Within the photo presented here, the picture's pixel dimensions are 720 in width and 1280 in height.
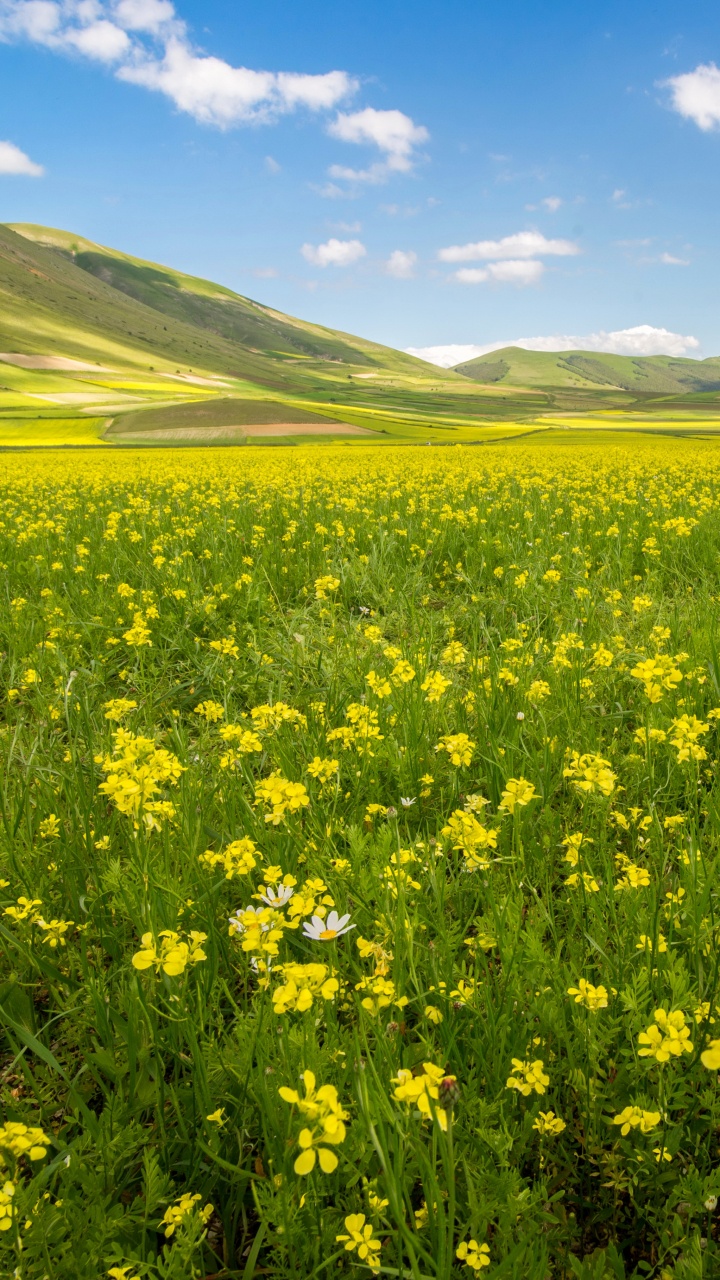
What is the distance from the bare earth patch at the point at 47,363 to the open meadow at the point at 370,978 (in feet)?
473

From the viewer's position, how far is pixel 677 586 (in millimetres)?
6703

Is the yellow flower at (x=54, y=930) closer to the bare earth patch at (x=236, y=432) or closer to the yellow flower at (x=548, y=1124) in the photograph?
the yellow flower at (x=548, y=1124)

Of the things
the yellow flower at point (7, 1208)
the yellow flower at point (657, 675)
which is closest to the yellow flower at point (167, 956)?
the yellow flower at point (7, 1208)

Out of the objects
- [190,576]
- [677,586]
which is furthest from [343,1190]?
[677,586]

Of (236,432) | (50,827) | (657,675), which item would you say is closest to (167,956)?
(50,827)

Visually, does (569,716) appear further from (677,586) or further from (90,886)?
(677,586)

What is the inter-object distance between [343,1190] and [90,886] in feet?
4.90

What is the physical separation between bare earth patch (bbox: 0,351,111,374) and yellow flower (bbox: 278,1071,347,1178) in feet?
479

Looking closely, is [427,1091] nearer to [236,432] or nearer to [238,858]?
[238,858]

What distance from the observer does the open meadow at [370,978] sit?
4.50 ft

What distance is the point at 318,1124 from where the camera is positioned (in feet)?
3.34

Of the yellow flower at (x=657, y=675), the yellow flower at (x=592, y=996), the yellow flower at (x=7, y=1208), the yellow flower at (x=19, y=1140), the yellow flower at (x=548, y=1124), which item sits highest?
the yellow flower at (x=657, y=675)

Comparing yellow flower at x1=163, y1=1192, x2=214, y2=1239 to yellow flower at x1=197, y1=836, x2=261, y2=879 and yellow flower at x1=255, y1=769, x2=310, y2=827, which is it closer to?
yellow flower at x1=197, y1=836, x2=261, y2=879

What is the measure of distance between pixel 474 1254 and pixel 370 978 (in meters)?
0.58
